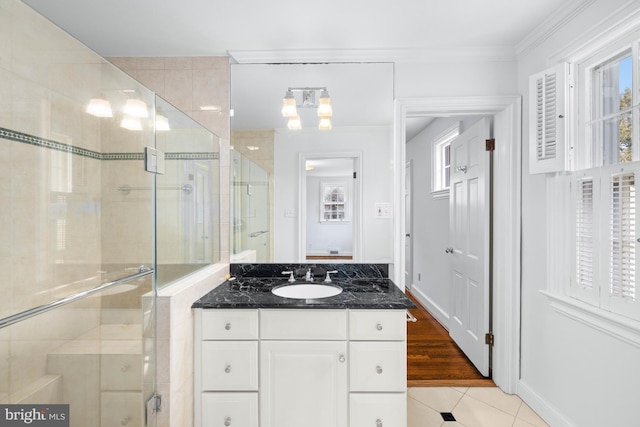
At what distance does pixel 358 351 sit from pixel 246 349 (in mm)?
594

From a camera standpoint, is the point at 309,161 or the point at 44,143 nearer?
the point at 44,143

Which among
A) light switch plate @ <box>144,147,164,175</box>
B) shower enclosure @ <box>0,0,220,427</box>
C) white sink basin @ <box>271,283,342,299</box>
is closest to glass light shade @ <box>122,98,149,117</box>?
shower enclosure @ <box>0,0,220,427</box>

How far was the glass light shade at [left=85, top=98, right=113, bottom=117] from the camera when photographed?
132 centimetres

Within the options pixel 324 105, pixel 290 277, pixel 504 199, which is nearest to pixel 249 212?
pixel 290 277

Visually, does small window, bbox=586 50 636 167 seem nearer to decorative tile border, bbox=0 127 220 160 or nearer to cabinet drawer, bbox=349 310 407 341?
cabinet drawer, bbox=349 310 407 341

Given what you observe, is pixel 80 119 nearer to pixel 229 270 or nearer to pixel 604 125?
pixel 229 270

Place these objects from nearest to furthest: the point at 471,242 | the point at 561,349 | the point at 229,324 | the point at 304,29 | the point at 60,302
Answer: the point at 60,302 < the point at 229,324 < the point at 561,349 < the point at 304,29 < the point at 471,242

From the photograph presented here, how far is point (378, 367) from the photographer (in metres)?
1.56

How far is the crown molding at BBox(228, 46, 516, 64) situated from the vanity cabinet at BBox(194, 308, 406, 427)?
1.67m

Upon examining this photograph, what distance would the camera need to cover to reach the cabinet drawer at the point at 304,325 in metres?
1.58

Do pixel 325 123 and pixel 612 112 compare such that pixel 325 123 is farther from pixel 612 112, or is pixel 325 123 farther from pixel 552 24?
pixel 612 112

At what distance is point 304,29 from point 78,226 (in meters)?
1.63

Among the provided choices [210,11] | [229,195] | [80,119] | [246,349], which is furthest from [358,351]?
[210,11]

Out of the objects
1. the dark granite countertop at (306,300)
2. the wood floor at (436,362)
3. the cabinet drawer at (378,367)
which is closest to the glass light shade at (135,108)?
the dark granite countertop at (306,300)
